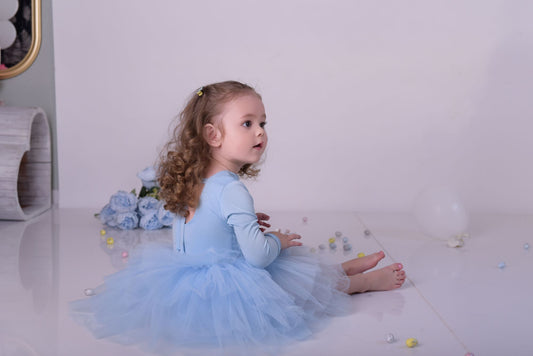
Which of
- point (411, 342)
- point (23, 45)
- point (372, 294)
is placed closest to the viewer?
point (411, 342)

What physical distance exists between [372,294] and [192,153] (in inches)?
24.5

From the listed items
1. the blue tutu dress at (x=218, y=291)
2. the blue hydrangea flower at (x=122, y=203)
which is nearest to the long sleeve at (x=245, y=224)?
the blue tutu dress at (x=218, y=291)

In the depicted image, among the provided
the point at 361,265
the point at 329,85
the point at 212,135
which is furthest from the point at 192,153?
the point at 329,85

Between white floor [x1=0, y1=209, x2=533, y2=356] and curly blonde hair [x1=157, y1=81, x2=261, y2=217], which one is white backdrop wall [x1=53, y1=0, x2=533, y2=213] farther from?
curly blonde hair [x1=157, y1=81, x2=261, y2=217]

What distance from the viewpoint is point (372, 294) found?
1631 millimetres

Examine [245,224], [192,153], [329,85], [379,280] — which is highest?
[329,85]

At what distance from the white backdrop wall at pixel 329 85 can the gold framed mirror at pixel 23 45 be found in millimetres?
106

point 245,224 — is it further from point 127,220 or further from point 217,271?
point 127,220

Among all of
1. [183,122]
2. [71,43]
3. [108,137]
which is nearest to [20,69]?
[71,43]

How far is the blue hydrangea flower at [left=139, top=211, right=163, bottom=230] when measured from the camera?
7.89 feet

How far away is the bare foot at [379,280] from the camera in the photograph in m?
1.62

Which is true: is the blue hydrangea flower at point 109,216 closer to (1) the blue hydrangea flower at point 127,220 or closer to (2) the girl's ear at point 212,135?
(1) the blue hydrangea flower at point 127,220

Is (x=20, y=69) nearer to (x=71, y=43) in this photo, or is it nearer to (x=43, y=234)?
(x=71, y=43)

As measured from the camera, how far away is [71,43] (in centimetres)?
277
